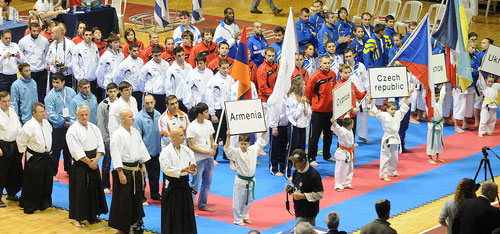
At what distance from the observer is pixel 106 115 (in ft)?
41.3

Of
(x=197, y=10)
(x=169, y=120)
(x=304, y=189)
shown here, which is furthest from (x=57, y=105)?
(x=197, y=10)

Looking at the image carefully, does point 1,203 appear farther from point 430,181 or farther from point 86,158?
point 430,181

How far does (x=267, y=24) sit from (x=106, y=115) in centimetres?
1329

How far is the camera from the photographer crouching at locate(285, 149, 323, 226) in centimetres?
977

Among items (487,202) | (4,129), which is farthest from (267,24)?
(487,202)

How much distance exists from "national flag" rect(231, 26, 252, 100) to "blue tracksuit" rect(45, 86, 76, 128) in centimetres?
287

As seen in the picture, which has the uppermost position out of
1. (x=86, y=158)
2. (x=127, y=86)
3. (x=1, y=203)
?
(x=127, y=86)

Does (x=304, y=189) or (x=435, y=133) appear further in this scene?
(x=435, y=133)

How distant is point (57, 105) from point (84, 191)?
220 centimetres

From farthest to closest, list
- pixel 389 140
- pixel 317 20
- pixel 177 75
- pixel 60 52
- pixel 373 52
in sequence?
pixel 317 20 < pixel 373 52 < pixel 60 52 < pixel 177 75 < pixel 389 140

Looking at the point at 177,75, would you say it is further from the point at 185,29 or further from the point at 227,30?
the point at 227,30

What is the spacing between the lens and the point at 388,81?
14.1 metres

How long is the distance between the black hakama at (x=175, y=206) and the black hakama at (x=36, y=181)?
2.33 metres

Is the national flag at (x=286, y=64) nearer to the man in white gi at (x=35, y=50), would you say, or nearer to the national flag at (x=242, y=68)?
the national flag at (x=242, y=68)
